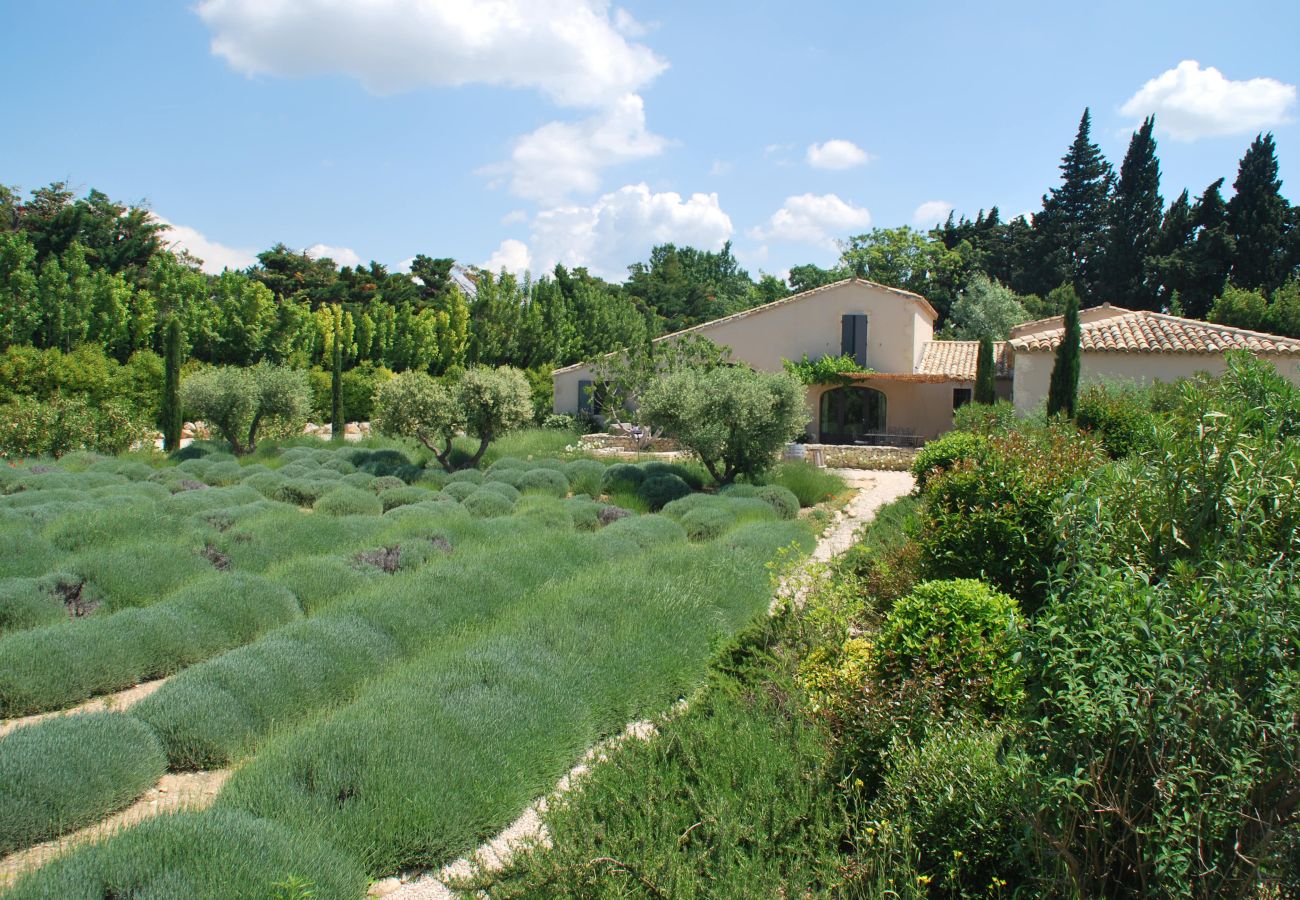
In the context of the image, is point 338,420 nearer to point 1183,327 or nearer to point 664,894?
point 1183,327

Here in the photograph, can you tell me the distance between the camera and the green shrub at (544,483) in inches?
643

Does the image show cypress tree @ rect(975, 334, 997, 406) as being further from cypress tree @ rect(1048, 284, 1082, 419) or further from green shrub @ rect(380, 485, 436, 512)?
green shrub @ rect(380, 485, 436, 512)

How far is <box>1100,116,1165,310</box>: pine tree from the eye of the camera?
151 feet

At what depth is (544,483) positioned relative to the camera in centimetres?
1655

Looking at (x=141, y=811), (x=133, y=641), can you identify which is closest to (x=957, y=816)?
(x=141, y=811)

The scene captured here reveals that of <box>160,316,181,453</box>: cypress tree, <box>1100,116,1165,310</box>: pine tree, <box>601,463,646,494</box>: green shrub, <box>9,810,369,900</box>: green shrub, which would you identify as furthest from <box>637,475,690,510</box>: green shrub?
<box>1100,116,1165,310</box>: pine tree

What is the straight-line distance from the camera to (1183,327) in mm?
22281

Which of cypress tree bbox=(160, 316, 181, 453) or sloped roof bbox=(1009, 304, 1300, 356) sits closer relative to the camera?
sloped roof bbox=(1009, 304, 1300, 356)

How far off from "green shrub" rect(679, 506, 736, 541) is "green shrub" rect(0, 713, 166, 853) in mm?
7951

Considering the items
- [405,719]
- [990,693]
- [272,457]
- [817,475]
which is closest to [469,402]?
[272,457]

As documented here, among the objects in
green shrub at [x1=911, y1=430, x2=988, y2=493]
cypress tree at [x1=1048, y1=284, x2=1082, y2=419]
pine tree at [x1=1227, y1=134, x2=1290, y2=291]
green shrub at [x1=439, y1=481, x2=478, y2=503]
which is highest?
pine tree at [x1=1227, y1=134, x2=1290, y2=291]

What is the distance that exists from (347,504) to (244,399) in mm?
9153

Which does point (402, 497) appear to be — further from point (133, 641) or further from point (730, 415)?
point (133, 641)

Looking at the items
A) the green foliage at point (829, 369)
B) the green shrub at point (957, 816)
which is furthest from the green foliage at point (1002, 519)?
the green foliage at point (829, 369)
